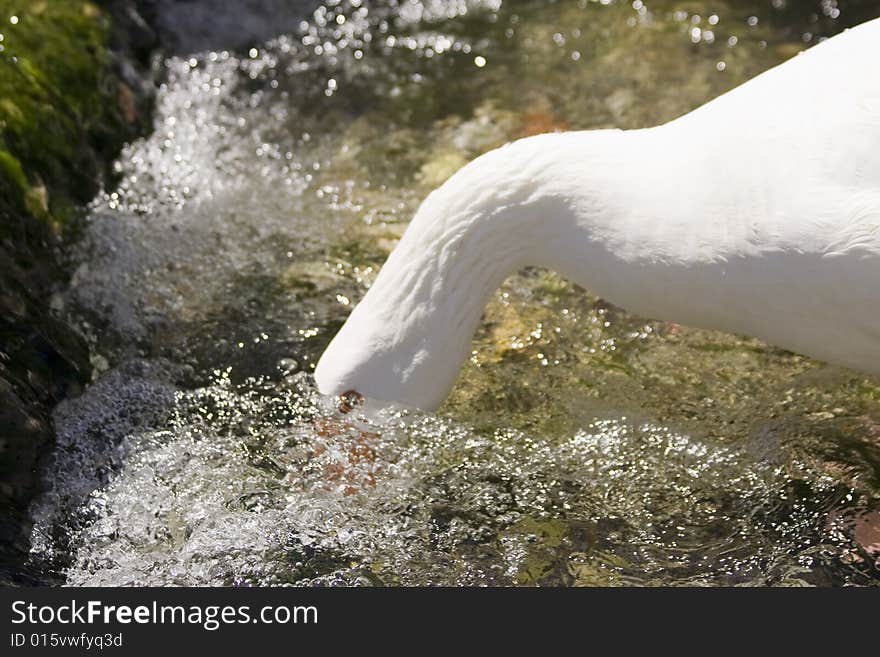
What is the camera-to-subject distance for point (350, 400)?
4.18 meters

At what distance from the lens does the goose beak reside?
4.16m

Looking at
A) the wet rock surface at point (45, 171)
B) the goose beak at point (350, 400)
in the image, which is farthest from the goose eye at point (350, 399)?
the wet rock surface at point (45, 171)

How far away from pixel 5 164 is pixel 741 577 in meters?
3.26

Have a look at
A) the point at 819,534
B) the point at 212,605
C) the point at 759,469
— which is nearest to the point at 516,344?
the point at 759,469

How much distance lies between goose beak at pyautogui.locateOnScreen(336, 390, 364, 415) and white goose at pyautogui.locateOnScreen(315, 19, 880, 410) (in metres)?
0.01

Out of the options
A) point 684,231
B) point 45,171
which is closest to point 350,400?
point 684,231

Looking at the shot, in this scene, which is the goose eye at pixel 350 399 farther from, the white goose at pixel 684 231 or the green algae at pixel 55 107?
the green algae at pixel 55 107

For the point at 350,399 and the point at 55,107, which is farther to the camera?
the point at 55,107

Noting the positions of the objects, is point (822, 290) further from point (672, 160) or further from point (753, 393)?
point (753, 393)

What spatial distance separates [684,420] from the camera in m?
4.64

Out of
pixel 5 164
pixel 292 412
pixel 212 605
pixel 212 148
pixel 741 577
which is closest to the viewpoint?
pixel 212 605

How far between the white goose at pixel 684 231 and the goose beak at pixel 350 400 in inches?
0.6

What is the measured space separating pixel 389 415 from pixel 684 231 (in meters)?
1.16

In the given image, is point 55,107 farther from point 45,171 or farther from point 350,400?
point 350,400
